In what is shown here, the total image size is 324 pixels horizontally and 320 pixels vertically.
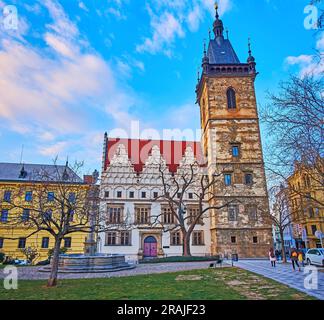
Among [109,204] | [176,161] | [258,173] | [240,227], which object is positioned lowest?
[240,227]

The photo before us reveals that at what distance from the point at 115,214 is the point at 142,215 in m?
3.70

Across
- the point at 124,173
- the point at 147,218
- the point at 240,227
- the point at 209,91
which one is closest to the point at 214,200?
the point at 240,227

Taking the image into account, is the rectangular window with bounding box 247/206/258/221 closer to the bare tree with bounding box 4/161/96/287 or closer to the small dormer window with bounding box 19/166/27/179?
the bare tree with bounding box 4/161/96/287

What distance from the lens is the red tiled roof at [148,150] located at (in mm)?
39938

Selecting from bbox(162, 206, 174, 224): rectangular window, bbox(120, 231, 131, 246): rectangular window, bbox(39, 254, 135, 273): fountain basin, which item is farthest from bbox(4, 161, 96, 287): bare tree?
bbox(162, 206, 174, 224): rectangular window

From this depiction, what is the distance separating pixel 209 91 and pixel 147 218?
68.4 feet

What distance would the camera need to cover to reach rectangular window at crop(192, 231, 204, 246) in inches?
1370

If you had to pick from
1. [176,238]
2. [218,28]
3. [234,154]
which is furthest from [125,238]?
[218,28]

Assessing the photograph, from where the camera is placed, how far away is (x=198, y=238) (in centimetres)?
3512

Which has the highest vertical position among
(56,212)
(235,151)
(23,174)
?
(235,151)

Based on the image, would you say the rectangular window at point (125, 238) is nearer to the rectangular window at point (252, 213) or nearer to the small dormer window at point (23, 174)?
the rectangular window at point (252, 213)

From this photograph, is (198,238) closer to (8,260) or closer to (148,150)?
(148,150)

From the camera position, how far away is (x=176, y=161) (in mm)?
41094

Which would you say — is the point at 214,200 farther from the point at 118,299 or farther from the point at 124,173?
the point at 118,299
